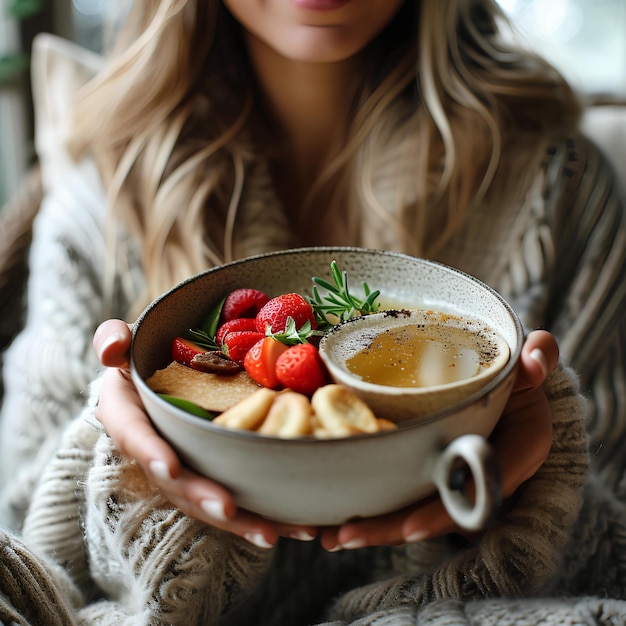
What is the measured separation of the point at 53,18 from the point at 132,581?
1.43 meters

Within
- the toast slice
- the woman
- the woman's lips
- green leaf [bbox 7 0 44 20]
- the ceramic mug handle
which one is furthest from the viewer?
green leaf [bbox 7 0 44 20]

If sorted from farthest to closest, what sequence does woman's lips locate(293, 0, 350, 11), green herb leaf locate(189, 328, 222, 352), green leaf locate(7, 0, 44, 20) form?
green leaf locate(7, 0, 44, 20) → woman's lips locate(293, 0, 350, 11) → green herb leaf locate(189, 328, 222, 352)

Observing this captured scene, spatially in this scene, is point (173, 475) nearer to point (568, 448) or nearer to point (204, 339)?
point (204, 339)

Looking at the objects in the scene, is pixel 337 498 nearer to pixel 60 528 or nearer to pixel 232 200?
pixel 60 528

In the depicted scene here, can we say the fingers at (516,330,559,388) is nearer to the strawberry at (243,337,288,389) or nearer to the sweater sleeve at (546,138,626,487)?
the strawberry at (243,337,288,389)

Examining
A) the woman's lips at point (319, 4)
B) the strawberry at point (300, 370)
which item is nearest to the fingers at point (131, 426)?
the strawberry at point (300, 370)

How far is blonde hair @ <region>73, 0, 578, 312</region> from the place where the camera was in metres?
1.02

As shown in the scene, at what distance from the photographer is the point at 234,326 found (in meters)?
0.64

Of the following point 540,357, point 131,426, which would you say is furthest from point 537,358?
point 131,426

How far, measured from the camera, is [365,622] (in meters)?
0.65

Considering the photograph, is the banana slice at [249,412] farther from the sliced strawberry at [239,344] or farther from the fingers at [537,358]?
the fingers at [537,358]

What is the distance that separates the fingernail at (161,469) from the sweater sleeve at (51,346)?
387mm

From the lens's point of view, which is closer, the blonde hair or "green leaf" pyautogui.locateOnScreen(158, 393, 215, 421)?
"green leaf" pyautogui.locateOnScreen(158, 393, 215, 421)

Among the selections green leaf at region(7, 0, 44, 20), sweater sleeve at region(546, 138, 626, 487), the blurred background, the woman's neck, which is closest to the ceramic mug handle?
sweater sleeve at region(546, 138, 626, 487)
